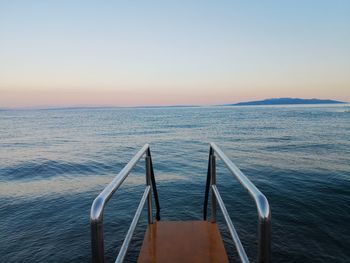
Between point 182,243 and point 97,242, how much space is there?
209cm

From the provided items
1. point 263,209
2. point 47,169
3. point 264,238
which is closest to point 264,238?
point 264,238

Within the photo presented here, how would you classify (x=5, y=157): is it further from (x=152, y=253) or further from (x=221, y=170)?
(x=152, y=253)

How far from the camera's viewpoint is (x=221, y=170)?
40.7 ft

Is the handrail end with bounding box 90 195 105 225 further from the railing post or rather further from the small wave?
the small wave

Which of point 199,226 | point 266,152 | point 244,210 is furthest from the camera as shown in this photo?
point 266,152

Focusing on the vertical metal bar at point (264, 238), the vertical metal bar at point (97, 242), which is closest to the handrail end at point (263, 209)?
the vertical metal bar at point (264, 238)

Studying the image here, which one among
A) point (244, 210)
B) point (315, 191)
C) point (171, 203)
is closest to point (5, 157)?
point (171, 203)

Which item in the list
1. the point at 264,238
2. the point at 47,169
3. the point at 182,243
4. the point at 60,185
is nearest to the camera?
the point at 264,238

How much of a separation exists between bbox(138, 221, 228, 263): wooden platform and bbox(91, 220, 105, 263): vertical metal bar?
67.1 inches

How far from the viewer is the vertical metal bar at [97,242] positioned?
1.03m

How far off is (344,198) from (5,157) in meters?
19.6

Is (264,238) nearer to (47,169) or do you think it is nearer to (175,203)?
(175,203)

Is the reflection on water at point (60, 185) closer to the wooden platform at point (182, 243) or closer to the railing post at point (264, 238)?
the wooden platform at point (182, 243)

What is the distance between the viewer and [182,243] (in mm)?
2910
